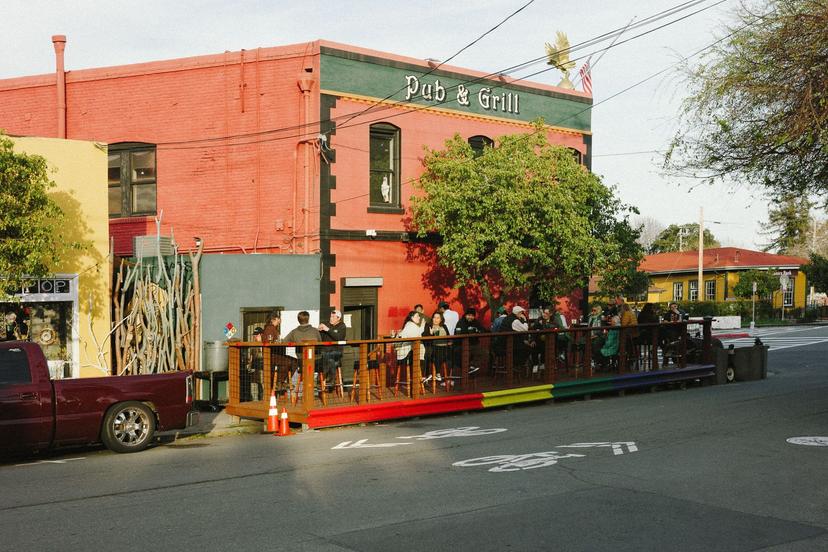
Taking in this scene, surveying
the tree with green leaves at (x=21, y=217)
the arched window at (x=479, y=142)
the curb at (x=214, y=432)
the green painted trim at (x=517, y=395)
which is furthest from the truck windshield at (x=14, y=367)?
the arched window at (x=479, y=142)

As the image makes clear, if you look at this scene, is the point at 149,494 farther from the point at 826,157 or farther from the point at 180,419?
the point at 826,157

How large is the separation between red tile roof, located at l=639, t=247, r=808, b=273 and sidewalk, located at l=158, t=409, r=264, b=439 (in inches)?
1840

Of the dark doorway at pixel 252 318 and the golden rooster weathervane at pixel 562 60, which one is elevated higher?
the golden rooster weathervane at pixel 562 60

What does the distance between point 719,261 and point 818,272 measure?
6.41 meters

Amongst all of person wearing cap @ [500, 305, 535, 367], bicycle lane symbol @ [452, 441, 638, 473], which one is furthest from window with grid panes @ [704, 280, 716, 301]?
bicycle lane symbol @ [452, 441, 638, 473]

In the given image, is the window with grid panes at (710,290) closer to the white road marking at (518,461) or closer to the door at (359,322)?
the door at (359,322)

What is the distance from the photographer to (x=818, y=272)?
201 feet

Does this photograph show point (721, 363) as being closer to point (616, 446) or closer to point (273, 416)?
point (616, 446)

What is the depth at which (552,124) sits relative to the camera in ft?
87.8

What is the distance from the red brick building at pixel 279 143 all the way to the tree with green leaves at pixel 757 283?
39988 mm

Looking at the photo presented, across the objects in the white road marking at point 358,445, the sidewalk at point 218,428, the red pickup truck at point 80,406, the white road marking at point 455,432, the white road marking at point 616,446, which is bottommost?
the sidewalk at point 218,428

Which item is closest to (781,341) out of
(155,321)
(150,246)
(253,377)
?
(150,246)

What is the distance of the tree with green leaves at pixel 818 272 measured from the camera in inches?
2410

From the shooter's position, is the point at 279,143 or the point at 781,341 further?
the point at 781,341
